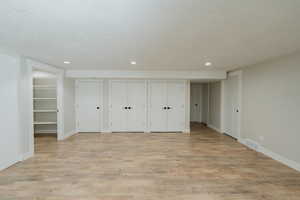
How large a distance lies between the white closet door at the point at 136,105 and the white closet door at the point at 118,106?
0.15m

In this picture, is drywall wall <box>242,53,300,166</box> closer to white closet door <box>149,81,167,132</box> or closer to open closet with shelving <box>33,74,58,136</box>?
white closet door <box>149,81,167,132</box>

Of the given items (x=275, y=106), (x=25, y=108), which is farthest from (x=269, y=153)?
(x=25, y=108)

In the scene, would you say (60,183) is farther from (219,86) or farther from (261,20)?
(219,86)

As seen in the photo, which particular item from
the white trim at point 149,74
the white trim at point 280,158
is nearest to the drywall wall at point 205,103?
the white trim at point 149,74

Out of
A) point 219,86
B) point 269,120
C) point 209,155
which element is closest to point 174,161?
point 209,155

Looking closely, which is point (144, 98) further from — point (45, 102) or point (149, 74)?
point (45, 102)

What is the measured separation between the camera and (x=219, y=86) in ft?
19.4

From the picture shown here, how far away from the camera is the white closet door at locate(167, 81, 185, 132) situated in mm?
5801

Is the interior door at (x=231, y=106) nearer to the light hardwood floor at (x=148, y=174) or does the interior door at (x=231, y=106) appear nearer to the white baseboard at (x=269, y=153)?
the white baseboard at (x=269, y=153)

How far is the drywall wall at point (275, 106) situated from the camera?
298cm

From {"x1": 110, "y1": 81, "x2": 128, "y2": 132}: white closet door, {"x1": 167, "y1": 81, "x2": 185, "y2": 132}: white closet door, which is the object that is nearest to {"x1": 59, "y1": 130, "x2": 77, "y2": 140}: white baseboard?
{"x1": 110, "y1": 81, "x2": 128, "y2": 132}: white closet door

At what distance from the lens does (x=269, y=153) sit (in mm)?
3535

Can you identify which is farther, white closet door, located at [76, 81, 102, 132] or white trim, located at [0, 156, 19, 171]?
white closet door, located at [76, 81, 102, 132]

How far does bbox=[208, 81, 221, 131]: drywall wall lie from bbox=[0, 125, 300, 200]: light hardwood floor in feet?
6.12
